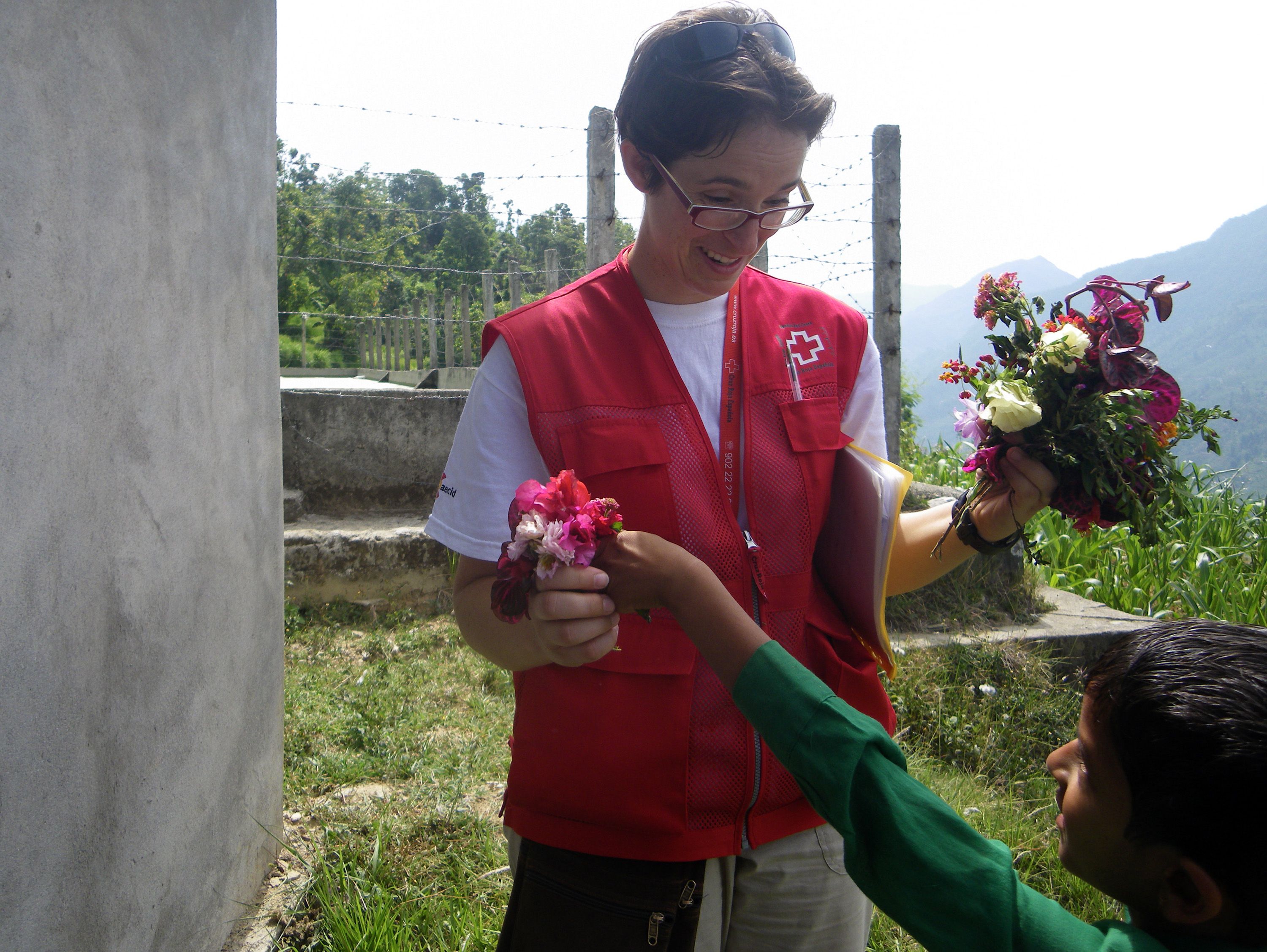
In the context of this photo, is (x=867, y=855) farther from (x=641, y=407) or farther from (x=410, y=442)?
(x=410, y=442)

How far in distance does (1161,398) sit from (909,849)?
3.64ft

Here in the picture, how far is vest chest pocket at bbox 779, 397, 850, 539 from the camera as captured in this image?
4.87ft

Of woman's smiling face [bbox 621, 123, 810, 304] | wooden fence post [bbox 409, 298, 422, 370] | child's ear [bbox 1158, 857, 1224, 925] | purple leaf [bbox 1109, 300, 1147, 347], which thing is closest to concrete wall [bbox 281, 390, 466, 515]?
woman's smiling face [bbox 621, 123, 810, 304]

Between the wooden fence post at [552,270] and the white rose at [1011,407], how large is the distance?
5.48 metres

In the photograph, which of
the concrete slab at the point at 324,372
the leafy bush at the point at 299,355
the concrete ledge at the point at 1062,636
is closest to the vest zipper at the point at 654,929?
the concrete ledge at the point at 1062,636

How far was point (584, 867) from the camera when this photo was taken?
4.32 feet

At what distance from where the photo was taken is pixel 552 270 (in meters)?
6.99

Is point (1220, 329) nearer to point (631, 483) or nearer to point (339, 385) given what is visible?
point (339, 385)

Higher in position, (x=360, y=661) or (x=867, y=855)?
(x=867, y=855)

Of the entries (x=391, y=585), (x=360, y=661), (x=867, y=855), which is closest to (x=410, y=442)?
(x=391, y=585)

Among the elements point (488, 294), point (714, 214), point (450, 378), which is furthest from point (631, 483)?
point (450, 378)

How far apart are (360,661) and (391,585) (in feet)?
2.69

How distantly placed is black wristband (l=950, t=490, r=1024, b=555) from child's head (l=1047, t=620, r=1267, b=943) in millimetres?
443

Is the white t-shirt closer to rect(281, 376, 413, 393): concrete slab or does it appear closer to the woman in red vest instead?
the woman in red vest
